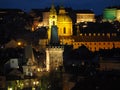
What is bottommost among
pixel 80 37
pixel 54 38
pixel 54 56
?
pixel 54 56

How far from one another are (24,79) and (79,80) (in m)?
10.0

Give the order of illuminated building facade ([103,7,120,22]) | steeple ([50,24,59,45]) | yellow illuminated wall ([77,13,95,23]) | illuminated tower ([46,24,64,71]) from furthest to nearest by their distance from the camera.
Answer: yellow illuminated wall ([77,13,95,23]), illuminated building facade ([103,7,120,22]), steeple ([50,24,59,45]), illuminated tower ([46,24,64,71])

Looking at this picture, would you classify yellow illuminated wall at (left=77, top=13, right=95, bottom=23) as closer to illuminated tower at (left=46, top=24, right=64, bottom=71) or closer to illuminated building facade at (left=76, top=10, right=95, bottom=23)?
illuminated building facade at (left=76, top=10, right=95, bottom=23)

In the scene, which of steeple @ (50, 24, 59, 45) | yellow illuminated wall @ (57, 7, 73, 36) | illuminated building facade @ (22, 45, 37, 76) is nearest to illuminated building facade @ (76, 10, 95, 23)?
yellow illuminated wall @ (57, 7, 73, 36)

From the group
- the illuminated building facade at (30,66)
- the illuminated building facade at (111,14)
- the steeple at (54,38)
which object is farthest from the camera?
the illuminated building facade at (111,14)

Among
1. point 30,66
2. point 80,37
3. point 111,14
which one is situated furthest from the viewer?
point 111,14

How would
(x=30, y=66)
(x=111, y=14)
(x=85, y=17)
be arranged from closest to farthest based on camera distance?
(x=30, y=66) < (x=111, y=14) < (x=85, y=17)

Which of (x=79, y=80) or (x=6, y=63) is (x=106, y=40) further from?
(x=79, y=80)

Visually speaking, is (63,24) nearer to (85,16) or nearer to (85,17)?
(85,17)

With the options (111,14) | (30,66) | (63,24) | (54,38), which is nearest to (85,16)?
(111,14)

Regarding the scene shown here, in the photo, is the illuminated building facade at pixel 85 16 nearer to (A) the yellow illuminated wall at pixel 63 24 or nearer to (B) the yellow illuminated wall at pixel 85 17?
(B) the yellow illuminated wall at pixel 85 17

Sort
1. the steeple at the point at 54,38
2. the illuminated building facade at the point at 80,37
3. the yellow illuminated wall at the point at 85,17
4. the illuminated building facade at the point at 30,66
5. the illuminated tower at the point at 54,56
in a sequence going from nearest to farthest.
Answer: the illuminated building facade at the point at 30,66
the illuminated tower at the point at 54,56
the steeple at the point at 54,38
the illuminated building facade at the point at 80,37
the yellow illuminated wall at the point at 85,17

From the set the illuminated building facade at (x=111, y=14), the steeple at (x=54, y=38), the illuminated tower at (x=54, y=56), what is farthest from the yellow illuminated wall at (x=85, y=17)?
the illuminated tower at (x=54, y=56)

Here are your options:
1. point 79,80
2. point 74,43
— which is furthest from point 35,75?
point 74,43
